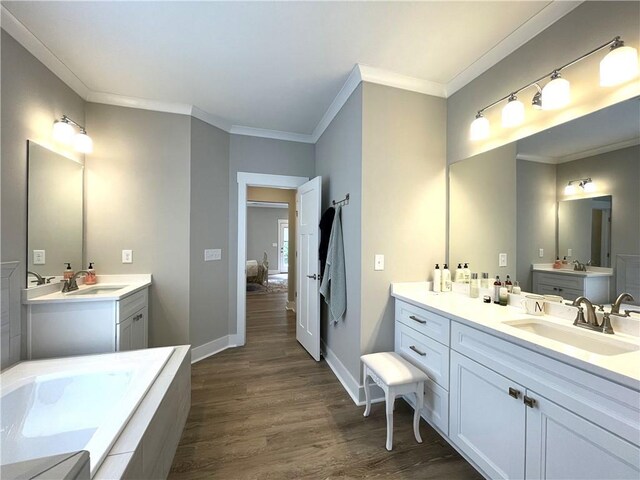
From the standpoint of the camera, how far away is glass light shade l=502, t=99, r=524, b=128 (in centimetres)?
170

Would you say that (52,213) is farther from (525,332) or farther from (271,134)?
(525,332)

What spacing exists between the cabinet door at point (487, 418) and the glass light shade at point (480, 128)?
5.22ft

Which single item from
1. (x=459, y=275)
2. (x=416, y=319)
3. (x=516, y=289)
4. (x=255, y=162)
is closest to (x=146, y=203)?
(x=255, y=162)

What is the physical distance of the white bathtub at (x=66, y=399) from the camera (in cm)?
127

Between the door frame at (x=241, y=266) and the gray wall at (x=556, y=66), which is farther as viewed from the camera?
the door frame at (x=241, y=266)

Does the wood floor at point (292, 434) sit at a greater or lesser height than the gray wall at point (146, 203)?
lesser

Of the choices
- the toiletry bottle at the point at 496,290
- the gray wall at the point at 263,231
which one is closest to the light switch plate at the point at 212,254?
the toiletry bottle at the point at 496,290

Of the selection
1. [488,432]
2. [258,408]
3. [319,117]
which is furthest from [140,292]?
[488,432]

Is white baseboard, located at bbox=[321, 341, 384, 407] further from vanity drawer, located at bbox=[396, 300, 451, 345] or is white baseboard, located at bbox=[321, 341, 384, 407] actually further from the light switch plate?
the light switch plate

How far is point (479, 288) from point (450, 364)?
0.72 meters

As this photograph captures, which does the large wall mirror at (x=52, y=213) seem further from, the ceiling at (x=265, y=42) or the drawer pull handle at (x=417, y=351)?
the drawer pull handle at (x=417, y=351)

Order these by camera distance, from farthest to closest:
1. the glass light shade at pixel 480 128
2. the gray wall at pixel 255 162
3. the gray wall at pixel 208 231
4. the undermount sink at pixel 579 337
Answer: the gray wall at pixel 255 162 < the gray wall at pixel 208 231 < the glass light shade at pixel 480 128 < the undermount sink at pixel 579 337

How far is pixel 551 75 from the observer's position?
1.53 meters

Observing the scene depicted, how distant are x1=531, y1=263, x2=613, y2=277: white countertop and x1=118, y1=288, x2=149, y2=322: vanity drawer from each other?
2.92m
